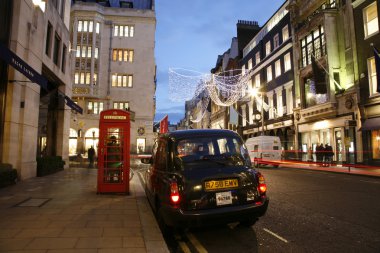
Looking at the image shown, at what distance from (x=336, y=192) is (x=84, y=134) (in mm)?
39659

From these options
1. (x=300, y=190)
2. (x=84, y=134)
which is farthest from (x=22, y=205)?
(x=84, y=134)

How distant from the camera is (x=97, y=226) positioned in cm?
561

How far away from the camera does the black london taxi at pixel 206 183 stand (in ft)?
15.2

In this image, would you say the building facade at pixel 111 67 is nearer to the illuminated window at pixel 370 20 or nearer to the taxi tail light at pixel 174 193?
the illuminated window at pixel 370 20

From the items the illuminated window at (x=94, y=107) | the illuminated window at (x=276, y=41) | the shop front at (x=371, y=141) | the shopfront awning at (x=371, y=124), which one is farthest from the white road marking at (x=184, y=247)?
the illuminated window at (x=94, y=107)

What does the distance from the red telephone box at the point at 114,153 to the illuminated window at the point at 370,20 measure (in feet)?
64.9

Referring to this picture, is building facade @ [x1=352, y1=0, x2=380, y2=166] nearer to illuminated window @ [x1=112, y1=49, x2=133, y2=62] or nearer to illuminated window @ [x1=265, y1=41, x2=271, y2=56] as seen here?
illuminated window @ [x1=265, y1=41, x2=271, y2=56]

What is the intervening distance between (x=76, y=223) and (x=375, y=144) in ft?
68.3

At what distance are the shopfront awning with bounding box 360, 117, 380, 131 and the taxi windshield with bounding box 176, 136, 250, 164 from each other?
17.6 meters

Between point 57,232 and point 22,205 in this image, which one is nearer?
point 57,232

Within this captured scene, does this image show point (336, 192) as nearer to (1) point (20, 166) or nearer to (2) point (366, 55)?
(1) point (20, 166)

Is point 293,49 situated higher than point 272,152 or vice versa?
point 293,49

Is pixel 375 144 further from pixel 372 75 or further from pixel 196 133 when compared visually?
Result: pixel 196 133

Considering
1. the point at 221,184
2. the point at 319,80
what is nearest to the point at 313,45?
the point at 319,80
